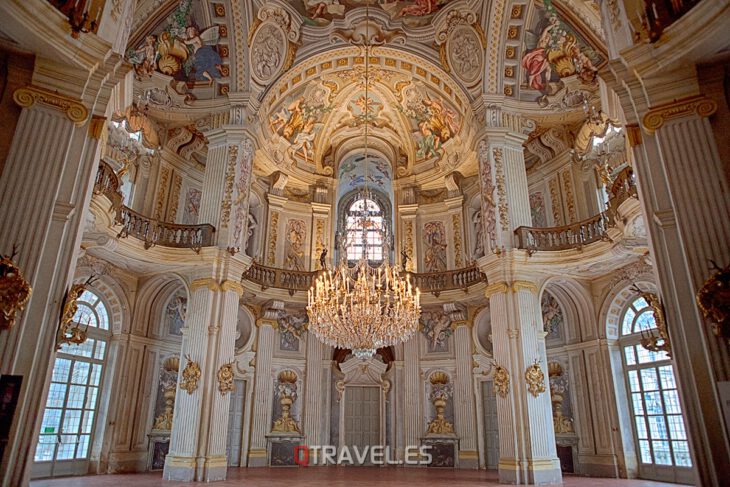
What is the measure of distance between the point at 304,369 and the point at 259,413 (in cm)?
204

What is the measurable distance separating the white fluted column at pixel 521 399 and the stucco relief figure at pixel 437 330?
434 centimetres

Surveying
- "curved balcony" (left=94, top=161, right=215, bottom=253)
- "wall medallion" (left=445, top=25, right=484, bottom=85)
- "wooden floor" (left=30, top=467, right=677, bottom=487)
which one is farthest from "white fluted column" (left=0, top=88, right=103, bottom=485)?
"wall medallion" (left=445, top=25, right=484, bottom=85)

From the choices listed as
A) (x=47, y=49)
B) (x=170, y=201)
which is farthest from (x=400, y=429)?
(x=47, y=49)

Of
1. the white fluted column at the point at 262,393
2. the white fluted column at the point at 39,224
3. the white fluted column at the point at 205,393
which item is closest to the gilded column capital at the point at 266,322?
the white fluted column at the point at 262,393

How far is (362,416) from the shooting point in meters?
16.6

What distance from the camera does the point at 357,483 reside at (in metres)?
10.7

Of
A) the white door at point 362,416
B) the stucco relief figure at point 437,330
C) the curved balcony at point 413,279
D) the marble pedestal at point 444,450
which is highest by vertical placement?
the curved balcony at point 413,279

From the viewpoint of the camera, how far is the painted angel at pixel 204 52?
1342 centimetres

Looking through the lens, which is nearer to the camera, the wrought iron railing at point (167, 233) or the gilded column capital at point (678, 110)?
the gilded column capital at point (678, 110)

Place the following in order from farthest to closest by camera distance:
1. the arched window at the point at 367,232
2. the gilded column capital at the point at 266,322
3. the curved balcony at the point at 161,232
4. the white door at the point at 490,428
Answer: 1. the arched window at the point at 367,232
2. the gilded column capital at the point at 266,322
3. the white door at the point at 490,428
4. the curved balcony at the point at 161,232

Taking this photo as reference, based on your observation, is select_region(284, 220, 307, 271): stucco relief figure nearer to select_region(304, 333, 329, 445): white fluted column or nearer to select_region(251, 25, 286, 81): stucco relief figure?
select_region(304, 333, 329, 445): white fluted column

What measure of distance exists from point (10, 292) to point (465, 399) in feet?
44.3

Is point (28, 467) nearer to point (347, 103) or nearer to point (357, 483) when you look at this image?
point (357, 483)

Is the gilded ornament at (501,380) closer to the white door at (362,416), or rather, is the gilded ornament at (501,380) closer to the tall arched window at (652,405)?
the tall arched window at (652,405)
